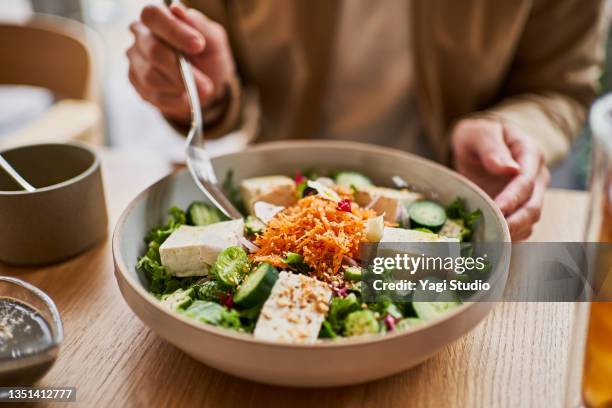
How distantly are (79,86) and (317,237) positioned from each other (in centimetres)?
199

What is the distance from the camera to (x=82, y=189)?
134cm

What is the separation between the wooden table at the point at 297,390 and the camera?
0.99 metres

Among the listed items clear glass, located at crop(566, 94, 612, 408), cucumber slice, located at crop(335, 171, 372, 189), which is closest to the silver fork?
cucumber slice, located at crop(335, 171, 372, 189)

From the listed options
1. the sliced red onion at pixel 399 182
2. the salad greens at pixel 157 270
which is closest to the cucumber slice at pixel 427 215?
the sliced red onion at pixel 399 182

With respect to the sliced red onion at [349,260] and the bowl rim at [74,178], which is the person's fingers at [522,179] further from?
the bowl rim at [74,178]

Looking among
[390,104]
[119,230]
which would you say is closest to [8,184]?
[119,230]

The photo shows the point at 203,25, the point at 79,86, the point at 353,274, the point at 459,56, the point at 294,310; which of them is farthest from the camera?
the point at 79,86

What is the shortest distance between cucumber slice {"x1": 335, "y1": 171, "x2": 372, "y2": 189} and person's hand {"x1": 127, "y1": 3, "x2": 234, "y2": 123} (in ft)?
1.75

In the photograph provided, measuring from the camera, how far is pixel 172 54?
158cm

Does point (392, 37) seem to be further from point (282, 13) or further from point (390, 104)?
point (282, 13)

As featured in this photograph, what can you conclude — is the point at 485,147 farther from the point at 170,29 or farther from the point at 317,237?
the point at 170,29

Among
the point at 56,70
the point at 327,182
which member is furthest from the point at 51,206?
the point at 56,70

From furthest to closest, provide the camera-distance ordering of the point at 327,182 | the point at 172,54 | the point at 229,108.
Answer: the point at 229,108 < the point at 172,54 < the point at 327,182

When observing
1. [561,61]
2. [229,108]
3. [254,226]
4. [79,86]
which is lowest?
[79,86]
